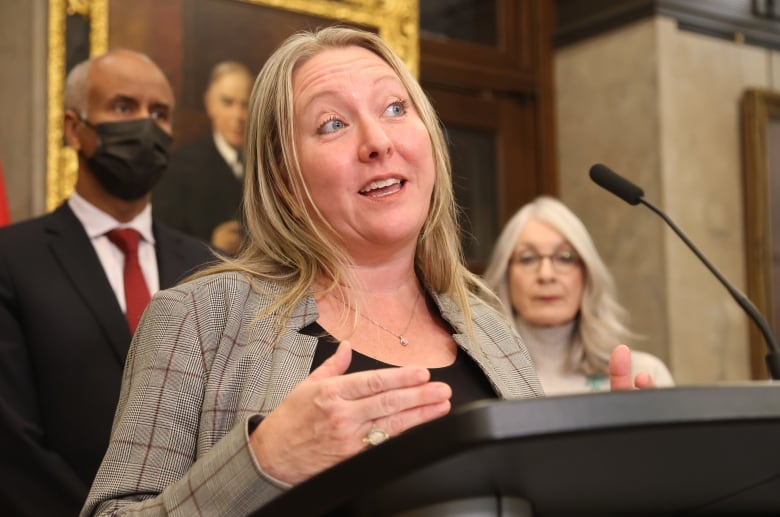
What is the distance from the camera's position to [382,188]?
159cm

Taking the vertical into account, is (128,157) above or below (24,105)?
below

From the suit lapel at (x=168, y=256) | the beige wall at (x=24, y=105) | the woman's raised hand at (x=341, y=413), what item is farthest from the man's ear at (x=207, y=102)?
the woman's raised hand at (x=341, y=413)

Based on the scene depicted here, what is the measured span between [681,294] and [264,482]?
4.25 metres

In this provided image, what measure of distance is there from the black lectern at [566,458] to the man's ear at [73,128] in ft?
8.34

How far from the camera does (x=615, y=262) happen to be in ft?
17.2

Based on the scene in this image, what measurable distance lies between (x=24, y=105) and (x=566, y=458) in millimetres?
3508

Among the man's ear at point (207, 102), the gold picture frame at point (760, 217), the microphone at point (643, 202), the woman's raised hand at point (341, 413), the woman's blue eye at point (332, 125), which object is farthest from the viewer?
the gold picture frame at point (760, 217)

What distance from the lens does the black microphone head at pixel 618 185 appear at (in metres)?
2.15

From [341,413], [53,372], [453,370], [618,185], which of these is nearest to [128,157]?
[53,372]

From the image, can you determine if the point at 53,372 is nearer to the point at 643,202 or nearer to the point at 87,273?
the point at 87,273

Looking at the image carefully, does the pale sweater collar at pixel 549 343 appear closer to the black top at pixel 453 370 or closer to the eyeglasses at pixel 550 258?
the eyeglasses at pixel 550 258

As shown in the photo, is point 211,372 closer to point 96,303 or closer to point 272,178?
point 272,178

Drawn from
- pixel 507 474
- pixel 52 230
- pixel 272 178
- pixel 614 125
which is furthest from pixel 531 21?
pixel 507 474

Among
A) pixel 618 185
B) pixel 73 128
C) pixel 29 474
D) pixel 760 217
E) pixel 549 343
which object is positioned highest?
pixel 73 128
